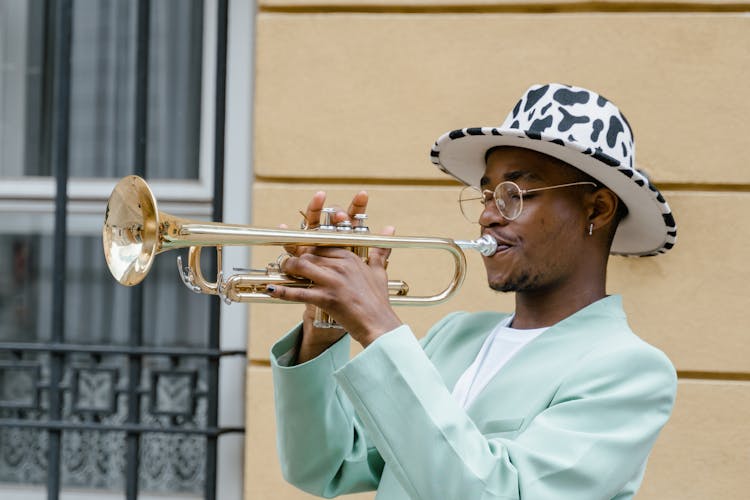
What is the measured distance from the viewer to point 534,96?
7.68ft

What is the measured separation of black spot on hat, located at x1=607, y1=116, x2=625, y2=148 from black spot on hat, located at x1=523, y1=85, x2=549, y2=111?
0.56 feet

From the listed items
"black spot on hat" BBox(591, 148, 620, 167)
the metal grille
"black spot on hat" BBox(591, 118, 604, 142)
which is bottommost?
the metal grille

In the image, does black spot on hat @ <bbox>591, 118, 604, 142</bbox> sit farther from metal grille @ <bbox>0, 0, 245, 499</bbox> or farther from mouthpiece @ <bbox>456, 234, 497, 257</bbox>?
metal grille @ <bbox>0, 0, 245, 499</bbox>

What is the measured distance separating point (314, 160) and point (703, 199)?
1330mm

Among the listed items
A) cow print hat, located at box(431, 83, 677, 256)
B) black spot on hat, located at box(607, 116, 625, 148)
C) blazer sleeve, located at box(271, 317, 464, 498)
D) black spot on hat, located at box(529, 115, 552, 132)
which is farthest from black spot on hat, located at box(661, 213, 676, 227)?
blazer sleeve, located at box(271, 317, 464, 498)

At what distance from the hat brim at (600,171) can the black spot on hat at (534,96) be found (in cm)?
11

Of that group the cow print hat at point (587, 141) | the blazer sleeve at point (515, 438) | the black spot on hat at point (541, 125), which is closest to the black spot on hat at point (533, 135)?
the cow print hat at point (587, 141)

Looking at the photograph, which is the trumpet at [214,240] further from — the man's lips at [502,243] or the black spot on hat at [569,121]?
the black spot on hat at [569,121]

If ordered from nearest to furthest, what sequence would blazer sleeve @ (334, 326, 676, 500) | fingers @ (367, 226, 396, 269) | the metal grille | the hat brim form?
blazer sleeve @ (334, 326, 676, 500)
fingers @ (367, 226, 396, 269)
the hat brim
the metal grille

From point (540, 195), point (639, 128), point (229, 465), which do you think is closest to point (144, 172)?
point (229, 465)

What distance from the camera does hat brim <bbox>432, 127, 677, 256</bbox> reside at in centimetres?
214

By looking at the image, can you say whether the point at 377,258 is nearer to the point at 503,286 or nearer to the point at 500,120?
the point at 503,286

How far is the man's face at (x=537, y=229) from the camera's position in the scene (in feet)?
7.16

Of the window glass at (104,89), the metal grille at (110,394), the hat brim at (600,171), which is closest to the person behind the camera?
the hat brim at (600,171)
